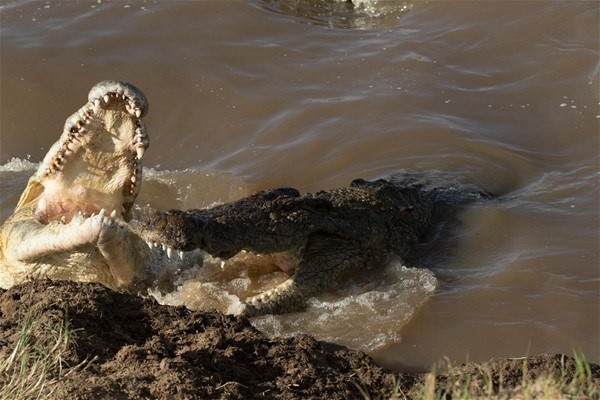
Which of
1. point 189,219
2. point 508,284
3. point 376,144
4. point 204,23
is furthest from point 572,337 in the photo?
point 204,23

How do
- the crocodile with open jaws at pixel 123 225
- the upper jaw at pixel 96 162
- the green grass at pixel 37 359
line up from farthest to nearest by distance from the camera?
1. the upper jaw at pixel 96 162
2. the crocodile with open jaws at pixel 123 225
3. the green grass at pixel 37 359

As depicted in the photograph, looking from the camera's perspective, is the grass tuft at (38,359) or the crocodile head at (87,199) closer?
the grass tuft at (38,359)

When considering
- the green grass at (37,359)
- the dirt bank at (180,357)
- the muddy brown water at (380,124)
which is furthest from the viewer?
the muddy brown water at (380,124)

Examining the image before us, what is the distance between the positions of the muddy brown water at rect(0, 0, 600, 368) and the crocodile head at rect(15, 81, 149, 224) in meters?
0.87

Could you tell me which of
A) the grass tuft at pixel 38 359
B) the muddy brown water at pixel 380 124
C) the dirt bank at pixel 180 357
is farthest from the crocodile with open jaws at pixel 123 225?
the grass tuft at pixel 38 359

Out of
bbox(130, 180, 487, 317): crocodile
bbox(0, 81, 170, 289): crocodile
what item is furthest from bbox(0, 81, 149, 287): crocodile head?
bbox(130, 180, 487, 317): crocodile

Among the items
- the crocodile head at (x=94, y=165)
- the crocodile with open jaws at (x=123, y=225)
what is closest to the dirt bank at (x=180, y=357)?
the crocodile with open jaws at (x=123, y=225)

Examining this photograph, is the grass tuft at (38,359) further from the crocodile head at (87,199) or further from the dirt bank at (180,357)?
the crocodile head at (87,199)

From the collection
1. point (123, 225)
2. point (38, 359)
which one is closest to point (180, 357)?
point (38, 359)

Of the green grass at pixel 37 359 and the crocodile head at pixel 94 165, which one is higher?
the crocodile head at pixel 94 165

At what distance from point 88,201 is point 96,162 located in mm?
248

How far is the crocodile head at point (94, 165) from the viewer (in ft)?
17.5

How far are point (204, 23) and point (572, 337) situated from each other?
625 cm

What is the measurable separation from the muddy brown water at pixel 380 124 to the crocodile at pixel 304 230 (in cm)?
16
